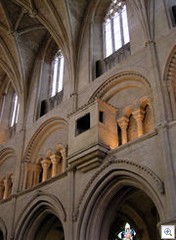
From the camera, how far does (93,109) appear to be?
1191 cm

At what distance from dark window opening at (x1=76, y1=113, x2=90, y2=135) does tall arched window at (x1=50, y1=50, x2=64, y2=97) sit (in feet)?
14.6

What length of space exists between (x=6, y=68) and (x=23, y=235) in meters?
8.96

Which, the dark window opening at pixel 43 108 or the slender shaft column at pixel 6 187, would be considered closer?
the slender shaft column at pixel 6 187

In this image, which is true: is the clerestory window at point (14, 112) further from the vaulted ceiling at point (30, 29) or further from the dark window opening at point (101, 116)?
the dark window opening at point (101, 116)

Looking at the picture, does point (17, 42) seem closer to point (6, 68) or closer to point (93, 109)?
point (6, 68)

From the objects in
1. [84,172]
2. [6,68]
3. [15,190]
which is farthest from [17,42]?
[84,172]

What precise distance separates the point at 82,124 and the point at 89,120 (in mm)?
420

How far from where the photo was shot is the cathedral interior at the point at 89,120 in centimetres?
1038

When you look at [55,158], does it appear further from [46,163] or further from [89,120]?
[89,120]

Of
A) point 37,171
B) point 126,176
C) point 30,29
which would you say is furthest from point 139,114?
point 30,29

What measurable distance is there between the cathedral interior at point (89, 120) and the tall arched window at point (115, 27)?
6cm

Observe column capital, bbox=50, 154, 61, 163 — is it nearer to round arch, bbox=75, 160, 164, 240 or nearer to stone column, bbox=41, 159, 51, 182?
stone column, bbox=41, 159, 51, 182

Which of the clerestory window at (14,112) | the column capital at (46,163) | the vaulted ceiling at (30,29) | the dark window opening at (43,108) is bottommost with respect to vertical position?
the column capital at (46,163)

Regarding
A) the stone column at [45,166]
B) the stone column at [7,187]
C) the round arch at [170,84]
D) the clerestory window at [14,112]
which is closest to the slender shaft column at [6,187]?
the stone column at [7,187]
